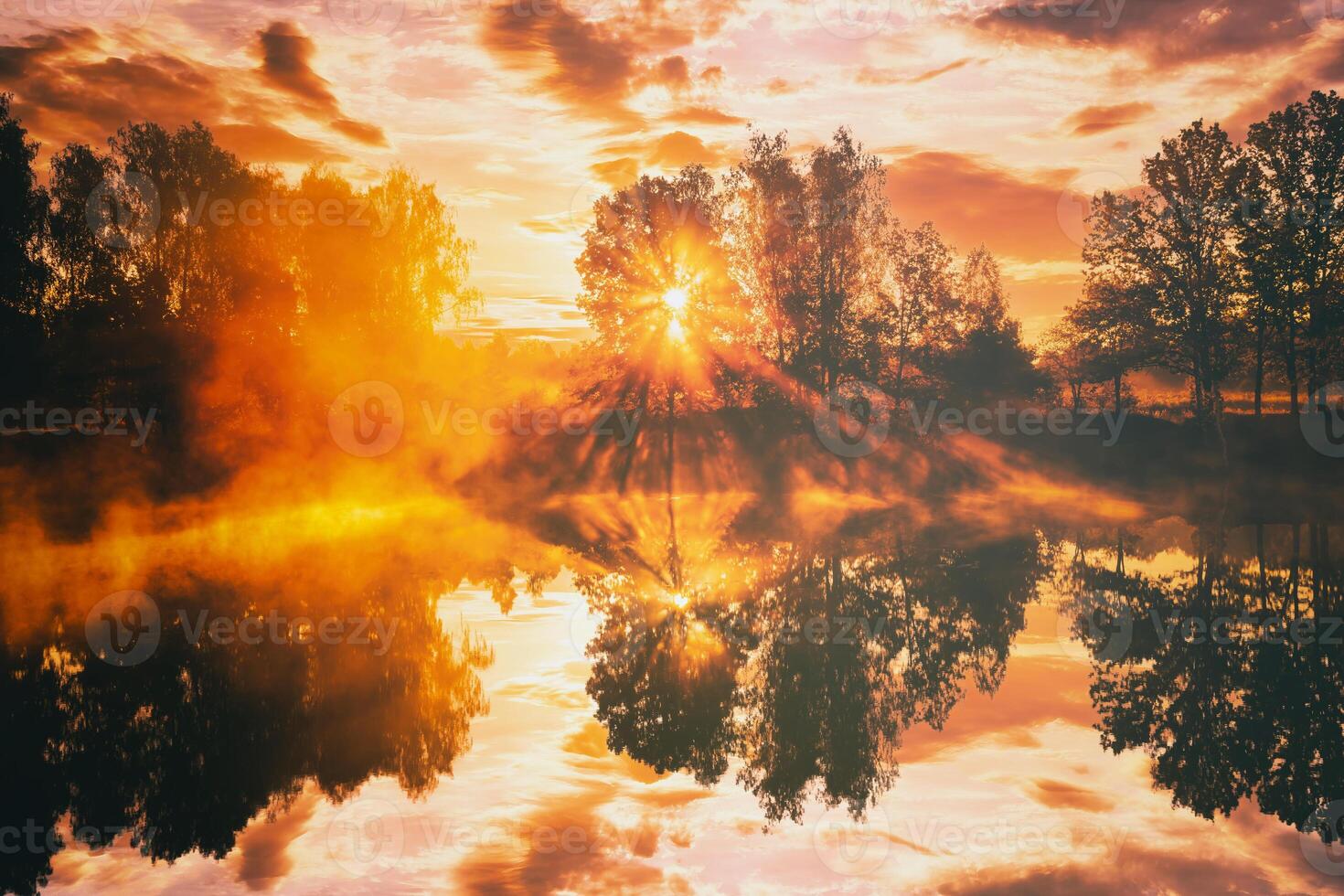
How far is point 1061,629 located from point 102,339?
1633 inches

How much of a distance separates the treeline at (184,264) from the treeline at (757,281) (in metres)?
10.2

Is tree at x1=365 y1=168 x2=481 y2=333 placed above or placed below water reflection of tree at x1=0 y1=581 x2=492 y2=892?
above

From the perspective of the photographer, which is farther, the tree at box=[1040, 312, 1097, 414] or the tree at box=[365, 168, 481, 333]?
the tree at box=[1040, 312, 1097, 414]

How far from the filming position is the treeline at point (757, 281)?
152 ft

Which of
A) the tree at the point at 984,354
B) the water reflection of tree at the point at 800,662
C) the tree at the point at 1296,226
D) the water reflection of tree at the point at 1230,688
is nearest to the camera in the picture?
the water reflection of tree at the point at 1230,688

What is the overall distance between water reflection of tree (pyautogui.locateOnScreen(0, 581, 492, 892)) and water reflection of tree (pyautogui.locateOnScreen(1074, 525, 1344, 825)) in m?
8.90

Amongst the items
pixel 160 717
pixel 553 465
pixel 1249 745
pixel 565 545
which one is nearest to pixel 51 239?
pixel 553 465

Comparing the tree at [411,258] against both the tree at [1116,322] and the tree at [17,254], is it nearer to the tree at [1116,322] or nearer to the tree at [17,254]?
the tree at [17,254]

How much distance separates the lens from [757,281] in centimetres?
5047

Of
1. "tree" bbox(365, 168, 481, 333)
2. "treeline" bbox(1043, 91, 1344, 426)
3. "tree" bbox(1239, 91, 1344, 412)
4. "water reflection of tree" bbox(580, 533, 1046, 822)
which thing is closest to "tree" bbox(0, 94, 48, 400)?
"tree" bbox(365, 168, 481, 333)

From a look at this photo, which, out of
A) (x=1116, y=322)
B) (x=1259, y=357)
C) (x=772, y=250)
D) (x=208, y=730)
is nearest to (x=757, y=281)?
(x=772, y=250)

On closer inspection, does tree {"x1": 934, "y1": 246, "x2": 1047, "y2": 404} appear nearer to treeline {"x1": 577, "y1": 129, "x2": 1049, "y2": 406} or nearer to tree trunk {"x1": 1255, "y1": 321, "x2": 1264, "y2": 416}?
treeline {"x1": 577, "y1": 129, "x2": 1049, "y2": 406}

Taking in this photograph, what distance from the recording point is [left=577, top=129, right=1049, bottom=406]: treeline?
46406mm

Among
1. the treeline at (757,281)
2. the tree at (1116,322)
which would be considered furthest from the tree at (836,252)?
the tree at (1116,322)
